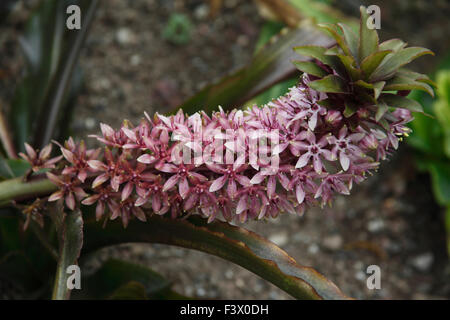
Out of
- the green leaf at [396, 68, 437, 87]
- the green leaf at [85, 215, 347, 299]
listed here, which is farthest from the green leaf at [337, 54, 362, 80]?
the green leaf at [85, 215, 347, 299]

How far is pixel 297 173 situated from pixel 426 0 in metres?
2.45

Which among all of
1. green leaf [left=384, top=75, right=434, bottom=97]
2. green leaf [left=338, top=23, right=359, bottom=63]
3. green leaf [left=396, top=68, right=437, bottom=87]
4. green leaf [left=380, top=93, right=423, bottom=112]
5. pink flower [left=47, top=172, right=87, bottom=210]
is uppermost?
green leaf [left=338, top=23, right=359, bottom=63]

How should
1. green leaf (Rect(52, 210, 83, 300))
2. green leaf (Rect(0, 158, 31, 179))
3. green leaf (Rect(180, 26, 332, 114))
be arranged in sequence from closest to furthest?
1. green leaf (Rect(52, 210, 83, 300))
2. green leaf (Rect(0, 158, 31, 179))
3. green leaf (Rect(180, 26, 332, 114))

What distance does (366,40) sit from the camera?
107cm

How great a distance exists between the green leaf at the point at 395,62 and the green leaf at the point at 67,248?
2.59ft

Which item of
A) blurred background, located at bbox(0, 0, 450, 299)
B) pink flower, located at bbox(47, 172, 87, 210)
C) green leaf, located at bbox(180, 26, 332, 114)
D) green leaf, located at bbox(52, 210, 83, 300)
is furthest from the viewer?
blurred background, located at bbox(0, 0, 450, 299)

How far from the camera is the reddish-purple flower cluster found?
104cm

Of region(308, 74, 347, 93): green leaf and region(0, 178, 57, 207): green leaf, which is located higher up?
region(308, 74, 347, 93): green leaf

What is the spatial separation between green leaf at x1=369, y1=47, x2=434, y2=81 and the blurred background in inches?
35.8

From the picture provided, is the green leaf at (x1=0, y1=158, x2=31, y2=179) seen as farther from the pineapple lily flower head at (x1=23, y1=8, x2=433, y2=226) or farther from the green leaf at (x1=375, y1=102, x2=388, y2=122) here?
the green leaf at (x1=375, y1=102, x2=388, y2=122)

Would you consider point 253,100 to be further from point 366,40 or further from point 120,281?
point 366,40

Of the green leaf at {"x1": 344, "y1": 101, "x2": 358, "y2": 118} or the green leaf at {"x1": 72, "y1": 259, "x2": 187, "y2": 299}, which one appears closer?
the green leaf at {"x1": 344, "y1": 101, "x2": 358, "y2": 118}

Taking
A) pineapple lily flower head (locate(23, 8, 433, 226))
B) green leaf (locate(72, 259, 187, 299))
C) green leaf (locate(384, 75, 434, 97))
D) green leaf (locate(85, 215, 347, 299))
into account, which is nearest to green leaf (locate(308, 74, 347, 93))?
pineapple lily flower head (locate(23, 8, 433, 226))

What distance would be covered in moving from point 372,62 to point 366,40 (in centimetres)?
7
